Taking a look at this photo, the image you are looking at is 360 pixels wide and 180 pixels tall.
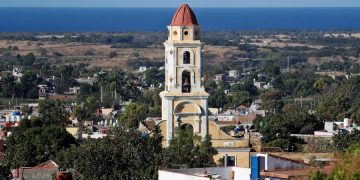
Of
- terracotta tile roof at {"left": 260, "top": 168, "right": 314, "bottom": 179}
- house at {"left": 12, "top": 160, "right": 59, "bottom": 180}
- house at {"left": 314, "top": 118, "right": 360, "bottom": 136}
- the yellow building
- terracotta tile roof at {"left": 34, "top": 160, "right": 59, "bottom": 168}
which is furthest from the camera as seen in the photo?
house at {"left": 314, "top": 118, "right": 360, "bottom": 136}

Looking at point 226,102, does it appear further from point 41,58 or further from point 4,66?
point 41,58

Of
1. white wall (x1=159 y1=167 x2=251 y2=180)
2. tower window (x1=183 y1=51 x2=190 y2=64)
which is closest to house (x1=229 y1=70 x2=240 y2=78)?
tower window (x1=183 y1=51 x2=190 y2=64)

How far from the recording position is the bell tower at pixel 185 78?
39.8 m

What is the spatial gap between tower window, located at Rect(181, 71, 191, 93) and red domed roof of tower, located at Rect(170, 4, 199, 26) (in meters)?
1.33

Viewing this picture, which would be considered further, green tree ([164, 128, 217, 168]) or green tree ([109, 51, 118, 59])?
green tree ([109, 51, 118, 59])

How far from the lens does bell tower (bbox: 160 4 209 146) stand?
39.8 meters

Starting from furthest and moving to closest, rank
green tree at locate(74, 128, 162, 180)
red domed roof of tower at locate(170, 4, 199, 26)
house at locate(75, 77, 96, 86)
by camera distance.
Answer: house at locate(75, 77, 96, 86) < red domed roof of tower at locate(170, 4, 199, 26) < green tree at locate(74, 128, 162, 180)

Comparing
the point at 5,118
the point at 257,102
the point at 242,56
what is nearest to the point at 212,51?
the point at 242,56

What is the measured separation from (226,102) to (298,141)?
3897 centimetres

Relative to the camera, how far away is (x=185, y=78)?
40.3 metres

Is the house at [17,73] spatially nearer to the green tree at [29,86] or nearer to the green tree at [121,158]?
the green tree at [29,86]

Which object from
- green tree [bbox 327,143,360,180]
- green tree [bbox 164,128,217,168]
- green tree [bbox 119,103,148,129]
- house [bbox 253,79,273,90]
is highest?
green tree [bbox 327,143,360,180]

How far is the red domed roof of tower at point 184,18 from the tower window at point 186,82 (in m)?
1.33

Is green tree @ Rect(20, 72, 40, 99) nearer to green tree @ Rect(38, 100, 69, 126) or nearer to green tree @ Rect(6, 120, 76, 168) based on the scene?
green tree @ Rect(38, 100, 69, 126)
